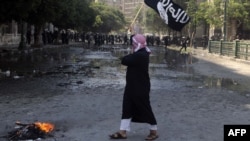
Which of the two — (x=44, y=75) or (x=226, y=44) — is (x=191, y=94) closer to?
(x=44, y=75)

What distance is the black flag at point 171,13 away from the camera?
1191 cm

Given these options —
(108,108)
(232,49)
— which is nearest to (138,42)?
(108,108)

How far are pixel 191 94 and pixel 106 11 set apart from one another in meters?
129

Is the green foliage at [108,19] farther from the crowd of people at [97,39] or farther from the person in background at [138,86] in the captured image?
the person in background at [138,86]

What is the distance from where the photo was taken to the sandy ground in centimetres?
859

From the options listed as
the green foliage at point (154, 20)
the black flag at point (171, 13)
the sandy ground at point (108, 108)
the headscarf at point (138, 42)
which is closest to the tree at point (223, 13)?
the green foliage at point (154, 20)

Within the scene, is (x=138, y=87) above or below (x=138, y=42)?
below

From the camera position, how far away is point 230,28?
2458 inches

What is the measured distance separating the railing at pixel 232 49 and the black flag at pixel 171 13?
68.6 feet

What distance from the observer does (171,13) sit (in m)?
12.2

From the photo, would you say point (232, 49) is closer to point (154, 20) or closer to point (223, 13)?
point (223, 13)

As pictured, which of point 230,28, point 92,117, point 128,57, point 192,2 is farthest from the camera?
point 192,2

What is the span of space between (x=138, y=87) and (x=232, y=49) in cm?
3011

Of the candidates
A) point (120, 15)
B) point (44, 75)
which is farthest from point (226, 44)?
point (120, 15)
